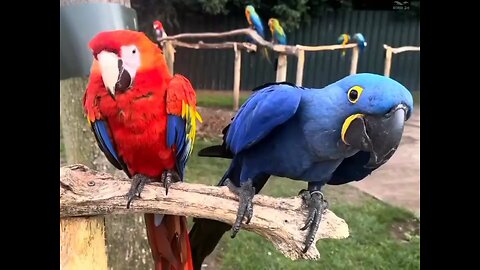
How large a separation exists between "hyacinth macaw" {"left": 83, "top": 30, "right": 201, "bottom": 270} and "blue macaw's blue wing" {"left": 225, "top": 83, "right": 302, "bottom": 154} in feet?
0.31

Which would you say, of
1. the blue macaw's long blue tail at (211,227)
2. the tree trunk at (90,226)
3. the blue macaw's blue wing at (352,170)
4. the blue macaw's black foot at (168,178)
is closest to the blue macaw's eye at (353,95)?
the blue macaw's blue wing at (352,170)

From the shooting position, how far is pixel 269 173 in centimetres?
91

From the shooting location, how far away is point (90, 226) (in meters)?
0.94

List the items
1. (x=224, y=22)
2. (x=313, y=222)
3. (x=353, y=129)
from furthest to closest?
(x=224, y=22) < (x=313, y=222) < (x=353, y=129)

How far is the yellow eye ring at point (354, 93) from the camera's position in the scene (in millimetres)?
797

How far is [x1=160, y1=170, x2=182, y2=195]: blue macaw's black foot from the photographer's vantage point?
2.96ft

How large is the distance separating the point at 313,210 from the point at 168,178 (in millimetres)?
276

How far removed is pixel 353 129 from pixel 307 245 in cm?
24

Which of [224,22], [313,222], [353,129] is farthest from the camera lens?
[224,22]

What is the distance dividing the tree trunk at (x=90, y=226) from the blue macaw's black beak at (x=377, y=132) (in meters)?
0.48

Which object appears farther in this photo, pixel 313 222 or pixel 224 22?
pixel 224 22

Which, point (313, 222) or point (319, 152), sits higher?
point (319, 152)
